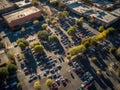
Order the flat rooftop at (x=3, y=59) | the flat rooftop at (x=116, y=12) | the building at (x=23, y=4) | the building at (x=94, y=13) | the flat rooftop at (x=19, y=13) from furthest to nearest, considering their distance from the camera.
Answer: the building at (x=23, y=4) → the flat rooftop at (x=19, y=13) → the flat rooftop at (x=116, y=12) → the building at (x=94, y=13) → the flat rooftop at (x=3, y=59)

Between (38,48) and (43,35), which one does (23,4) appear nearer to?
(43,35)

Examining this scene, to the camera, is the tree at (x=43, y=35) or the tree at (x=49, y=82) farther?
the tree at (x=43, y=35)

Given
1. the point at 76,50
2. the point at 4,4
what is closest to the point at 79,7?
the point at 76,50

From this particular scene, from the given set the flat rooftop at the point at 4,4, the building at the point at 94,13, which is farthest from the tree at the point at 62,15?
the flat rooftop at the point at 4,4

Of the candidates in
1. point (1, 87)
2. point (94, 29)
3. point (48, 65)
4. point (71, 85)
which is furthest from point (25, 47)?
point (94, 29)

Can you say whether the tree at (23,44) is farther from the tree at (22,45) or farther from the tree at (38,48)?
the tree at (38,48)

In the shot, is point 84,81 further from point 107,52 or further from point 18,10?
point 18,10

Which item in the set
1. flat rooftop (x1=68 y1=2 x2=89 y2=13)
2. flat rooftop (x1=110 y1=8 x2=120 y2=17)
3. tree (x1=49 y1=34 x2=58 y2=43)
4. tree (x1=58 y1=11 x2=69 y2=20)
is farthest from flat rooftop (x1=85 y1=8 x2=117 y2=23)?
tree (x1=49 y1=34 x2=58 y2=43)

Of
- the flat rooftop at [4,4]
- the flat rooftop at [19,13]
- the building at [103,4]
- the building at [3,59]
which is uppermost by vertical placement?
the flat rooftop at [4,4]

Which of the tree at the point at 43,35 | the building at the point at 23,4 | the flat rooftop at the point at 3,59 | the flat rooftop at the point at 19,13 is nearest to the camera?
the flat rooftop at the point at 3,59
